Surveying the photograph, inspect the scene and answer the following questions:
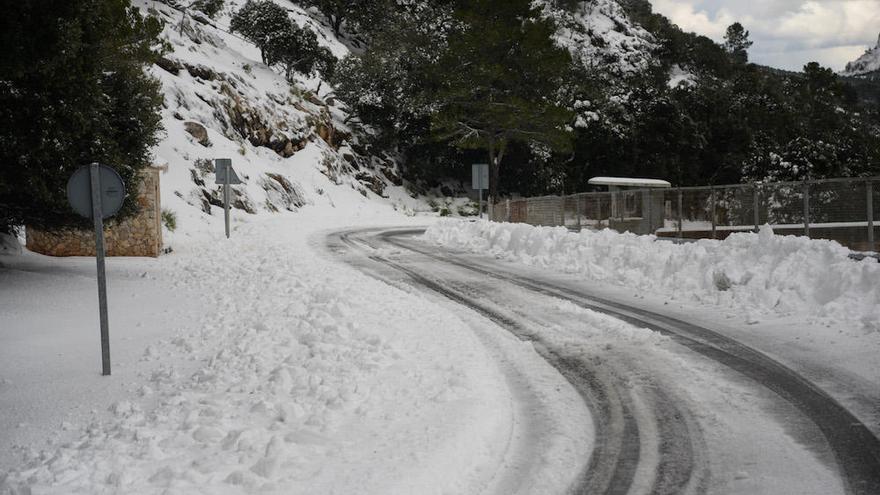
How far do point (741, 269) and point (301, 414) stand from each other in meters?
8.49

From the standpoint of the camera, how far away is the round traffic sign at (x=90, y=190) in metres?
6.87

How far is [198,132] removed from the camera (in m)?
33.3

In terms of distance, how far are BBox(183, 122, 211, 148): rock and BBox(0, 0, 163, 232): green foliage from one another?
63.3ft

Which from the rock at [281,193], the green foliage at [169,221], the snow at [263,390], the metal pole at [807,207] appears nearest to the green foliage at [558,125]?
the rock at [281,193]

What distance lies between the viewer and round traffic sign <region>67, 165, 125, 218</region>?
6.87 meters

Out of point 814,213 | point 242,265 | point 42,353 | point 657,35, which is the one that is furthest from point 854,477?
point 657,35

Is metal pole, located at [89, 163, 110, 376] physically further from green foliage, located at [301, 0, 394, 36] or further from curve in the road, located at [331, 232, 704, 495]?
green foliage, located at [301, 0, 394, 36]

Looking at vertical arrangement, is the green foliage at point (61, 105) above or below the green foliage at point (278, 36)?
below

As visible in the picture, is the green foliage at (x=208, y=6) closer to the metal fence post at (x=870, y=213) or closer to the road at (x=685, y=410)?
the road at (x=685, y=410)

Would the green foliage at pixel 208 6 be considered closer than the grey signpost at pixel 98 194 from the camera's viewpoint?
No

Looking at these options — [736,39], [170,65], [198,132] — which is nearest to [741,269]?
[198,132]

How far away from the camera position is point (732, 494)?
402cm

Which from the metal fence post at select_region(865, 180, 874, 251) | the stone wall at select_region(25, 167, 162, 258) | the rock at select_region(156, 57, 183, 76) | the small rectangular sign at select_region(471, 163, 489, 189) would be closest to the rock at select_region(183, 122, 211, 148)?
the rock at select_region(156, 57, 183, 76)

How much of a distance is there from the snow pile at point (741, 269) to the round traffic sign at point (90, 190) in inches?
329
